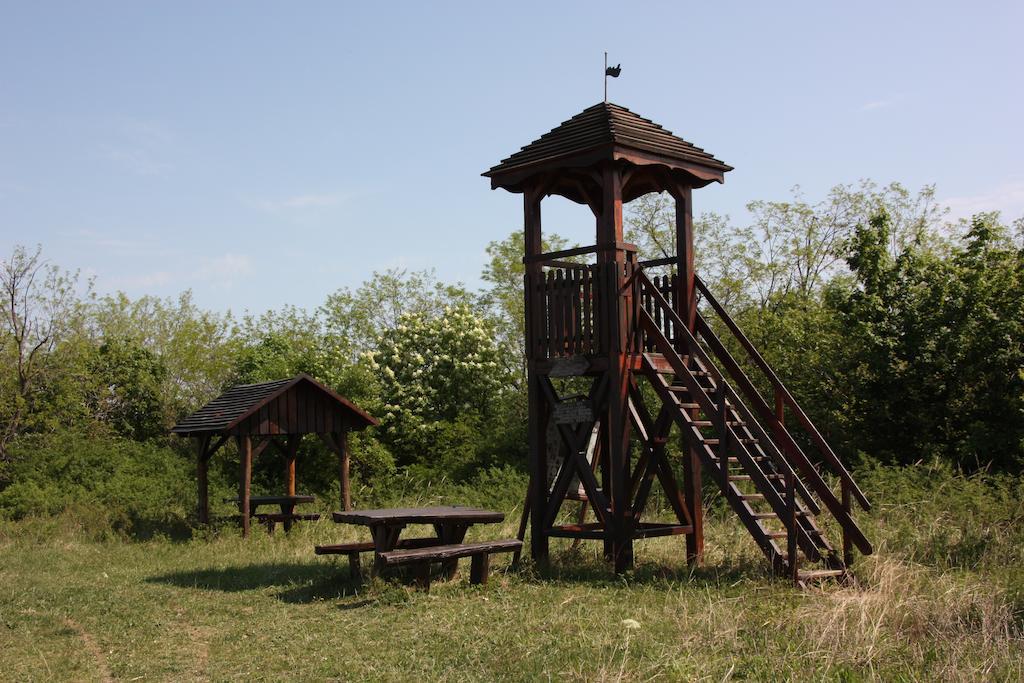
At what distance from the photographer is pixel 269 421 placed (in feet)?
55.7

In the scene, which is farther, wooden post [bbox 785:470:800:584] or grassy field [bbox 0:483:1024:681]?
wooden post [bbox 785:470:800:584]

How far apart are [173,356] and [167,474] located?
17640mm

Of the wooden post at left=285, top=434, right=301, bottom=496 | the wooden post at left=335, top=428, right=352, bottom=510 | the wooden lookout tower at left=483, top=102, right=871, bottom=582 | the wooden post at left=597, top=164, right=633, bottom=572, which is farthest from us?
the wooden post at left=285, top=434, right=301, bottom=496

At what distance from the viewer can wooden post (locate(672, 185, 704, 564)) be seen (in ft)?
40.6

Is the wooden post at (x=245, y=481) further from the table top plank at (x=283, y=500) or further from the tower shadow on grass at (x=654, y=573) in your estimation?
the tower shadow on grass at (x=654, y=573)

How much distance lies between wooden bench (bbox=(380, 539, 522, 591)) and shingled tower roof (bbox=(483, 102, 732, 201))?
15.2 ft

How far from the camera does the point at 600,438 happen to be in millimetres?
13242

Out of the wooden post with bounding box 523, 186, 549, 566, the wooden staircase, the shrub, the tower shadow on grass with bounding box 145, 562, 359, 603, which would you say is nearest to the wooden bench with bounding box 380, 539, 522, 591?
the tower shadow on grass with bounding box 145, 562, 359, 603

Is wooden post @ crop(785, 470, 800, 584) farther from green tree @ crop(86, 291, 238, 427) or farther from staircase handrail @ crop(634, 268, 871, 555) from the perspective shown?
green tree @ crop(86, 291, 238, 427)

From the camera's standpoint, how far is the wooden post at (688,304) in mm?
12383

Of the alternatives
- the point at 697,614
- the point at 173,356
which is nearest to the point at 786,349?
the point at 697,614

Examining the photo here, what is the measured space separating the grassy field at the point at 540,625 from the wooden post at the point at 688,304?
0.44 metres

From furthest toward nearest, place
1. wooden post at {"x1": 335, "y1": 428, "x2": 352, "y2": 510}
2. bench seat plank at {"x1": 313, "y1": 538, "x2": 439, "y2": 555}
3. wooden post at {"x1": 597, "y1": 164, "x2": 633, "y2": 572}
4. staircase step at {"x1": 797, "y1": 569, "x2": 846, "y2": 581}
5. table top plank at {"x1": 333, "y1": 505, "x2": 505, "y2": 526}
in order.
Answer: wooden post at {"x1": 335, "y1": 428, "x2": 352, "y2": 510} < wooden post at {"x1": 597, "y1": 164, "x2": 633, "y2": 572} < bench seat plank at {"x1": 313, "y1": 538, "x2": 439, "y2": 555} < table top plank at {"x1": 333, "y1": 505, "x2": 505, "y2": 526} < staircase step at {"x1": 797, "y1": 569, "x2": 846, "y2": 581}

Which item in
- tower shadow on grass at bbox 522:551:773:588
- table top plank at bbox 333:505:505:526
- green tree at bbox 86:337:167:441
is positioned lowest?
tower shadow on grass at bbox 522:551:773:588
